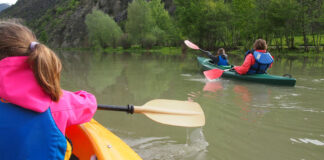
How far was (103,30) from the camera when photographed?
37.5 metres

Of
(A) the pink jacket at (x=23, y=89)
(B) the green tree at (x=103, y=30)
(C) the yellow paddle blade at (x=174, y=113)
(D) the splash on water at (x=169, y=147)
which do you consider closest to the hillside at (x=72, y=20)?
(B) the green tree at (x=103, y=30)

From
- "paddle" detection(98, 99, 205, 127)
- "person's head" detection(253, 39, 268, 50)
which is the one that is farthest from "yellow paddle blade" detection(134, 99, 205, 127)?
"person's head" detection(253, 39, 268, 50)

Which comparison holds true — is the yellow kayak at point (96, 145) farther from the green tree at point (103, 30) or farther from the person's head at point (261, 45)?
the green tree at point (103, 30)

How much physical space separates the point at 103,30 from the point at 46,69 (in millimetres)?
37865

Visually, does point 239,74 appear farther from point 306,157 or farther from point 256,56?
point 306,157

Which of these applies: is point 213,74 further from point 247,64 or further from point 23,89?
point 23,89

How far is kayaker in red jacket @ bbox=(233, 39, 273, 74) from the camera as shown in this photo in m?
6.17

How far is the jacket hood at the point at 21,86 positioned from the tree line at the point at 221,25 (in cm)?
1899

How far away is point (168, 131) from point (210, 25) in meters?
21.1

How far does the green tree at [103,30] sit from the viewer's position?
3700 centimetres

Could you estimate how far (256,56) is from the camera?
6215 mm

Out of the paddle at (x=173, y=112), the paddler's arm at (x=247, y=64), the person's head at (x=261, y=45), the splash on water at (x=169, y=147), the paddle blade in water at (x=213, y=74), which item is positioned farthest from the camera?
the paddle blade in water at (x=213, y=74)

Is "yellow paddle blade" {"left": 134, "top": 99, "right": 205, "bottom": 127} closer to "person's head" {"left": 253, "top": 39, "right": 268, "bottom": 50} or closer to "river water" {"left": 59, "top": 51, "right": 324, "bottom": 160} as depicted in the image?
"river water" {"left": 59, "top": 51, "right": 324, "bottom": 160}

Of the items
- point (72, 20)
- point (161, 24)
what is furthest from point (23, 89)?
point (72, 20)
